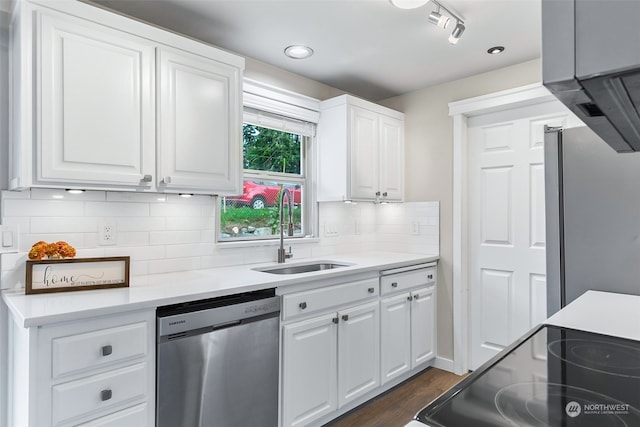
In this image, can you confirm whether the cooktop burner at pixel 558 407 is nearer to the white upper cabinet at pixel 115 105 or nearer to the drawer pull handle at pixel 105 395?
the drawer pull handle at pixel 105 395

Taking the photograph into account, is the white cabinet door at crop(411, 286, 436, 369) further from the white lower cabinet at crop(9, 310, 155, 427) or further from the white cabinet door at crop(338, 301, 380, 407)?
the white lower cabinet at crop(9, 310, 155, 427)

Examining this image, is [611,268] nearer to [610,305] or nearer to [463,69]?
[610,305]

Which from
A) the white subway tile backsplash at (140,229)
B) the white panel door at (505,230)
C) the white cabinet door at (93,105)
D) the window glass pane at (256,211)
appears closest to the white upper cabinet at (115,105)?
the white cabinet door at (93,105)

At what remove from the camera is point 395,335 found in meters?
2.85

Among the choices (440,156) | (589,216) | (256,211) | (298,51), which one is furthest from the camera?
(440,156)

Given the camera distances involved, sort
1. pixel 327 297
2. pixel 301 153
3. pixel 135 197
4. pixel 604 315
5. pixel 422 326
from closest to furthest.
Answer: pixel 604 315, pixel 135 197, pixel 327 297, pixel 422 326, pixel 301 153

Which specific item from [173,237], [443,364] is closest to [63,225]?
[173,237]

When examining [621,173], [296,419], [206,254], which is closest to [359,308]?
[296,419]

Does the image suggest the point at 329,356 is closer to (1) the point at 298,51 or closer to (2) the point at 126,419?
(2) the point at 126,419

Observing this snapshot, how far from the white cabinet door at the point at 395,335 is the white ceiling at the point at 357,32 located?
1728 mm

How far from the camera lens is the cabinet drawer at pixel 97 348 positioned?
1.40 metres

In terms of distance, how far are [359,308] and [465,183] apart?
1.45m

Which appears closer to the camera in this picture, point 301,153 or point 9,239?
point 9,239

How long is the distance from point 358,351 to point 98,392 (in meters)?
1.54
